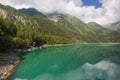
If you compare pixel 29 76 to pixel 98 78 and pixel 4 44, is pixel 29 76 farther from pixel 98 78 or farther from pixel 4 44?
pixel 4 44

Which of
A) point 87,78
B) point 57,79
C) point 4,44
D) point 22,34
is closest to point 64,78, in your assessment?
point 57,79

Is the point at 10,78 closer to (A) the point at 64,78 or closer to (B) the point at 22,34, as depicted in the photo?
(A) the point at 64,78

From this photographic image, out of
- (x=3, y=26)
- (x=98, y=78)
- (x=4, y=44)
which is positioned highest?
(x=3, y=26)

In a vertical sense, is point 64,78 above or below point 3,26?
below

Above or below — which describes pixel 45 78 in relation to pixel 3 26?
below

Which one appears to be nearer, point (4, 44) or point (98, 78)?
point (98, 78)

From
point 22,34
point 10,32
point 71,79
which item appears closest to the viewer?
point 71,79

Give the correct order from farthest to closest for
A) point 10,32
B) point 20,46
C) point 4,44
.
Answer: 1. point 20,46
2. point 10,32
3. point 4,44

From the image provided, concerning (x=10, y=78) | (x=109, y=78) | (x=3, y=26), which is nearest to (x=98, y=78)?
(x=109, y=78)

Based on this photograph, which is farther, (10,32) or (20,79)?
(10,32)
